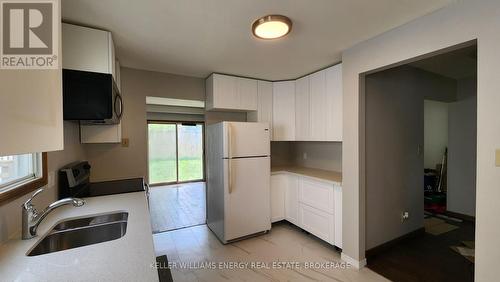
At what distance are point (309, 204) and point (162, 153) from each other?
5152 mm

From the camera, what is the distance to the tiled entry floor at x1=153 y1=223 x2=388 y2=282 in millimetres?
2109

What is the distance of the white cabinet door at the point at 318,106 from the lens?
2.87 m

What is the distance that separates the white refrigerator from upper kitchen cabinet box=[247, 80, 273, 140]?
43 cm

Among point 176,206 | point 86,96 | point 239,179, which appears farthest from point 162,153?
point 86,96

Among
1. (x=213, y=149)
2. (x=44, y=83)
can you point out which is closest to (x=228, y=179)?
(x=213, y=149)

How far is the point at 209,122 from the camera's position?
11.1 feet

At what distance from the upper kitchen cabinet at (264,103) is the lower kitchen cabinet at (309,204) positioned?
95 cm

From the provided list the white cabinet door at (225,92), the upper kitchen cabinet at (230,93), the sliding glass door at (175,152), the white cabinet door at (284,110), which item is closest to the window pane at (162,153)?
the sliding glass door at (175,152)

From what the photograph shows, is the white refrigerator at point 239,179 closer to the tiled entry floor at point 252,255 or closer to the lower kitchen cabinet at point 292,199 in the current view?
the tiled entry floor at point 252,255

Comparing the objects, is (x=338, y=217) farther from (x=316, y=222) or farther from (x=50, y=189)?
(x=50, y=189)

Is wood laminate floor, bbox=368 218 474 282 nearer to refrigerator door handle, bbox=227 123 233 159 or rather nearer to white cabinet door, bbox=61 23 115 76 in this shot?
refrigerator door handle, bbox=227 123 233 159

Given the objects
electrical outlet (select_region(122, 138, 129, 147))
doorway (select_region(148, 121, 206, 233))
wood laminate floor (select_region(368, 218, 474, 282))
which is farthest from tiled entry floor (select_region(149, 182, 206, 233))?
wood laminate floor (select_region(368, 218, 474, 282))

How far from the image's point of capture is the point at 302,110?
3252mm

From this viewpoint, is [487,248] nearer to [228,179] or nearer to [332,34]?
[332,34]
